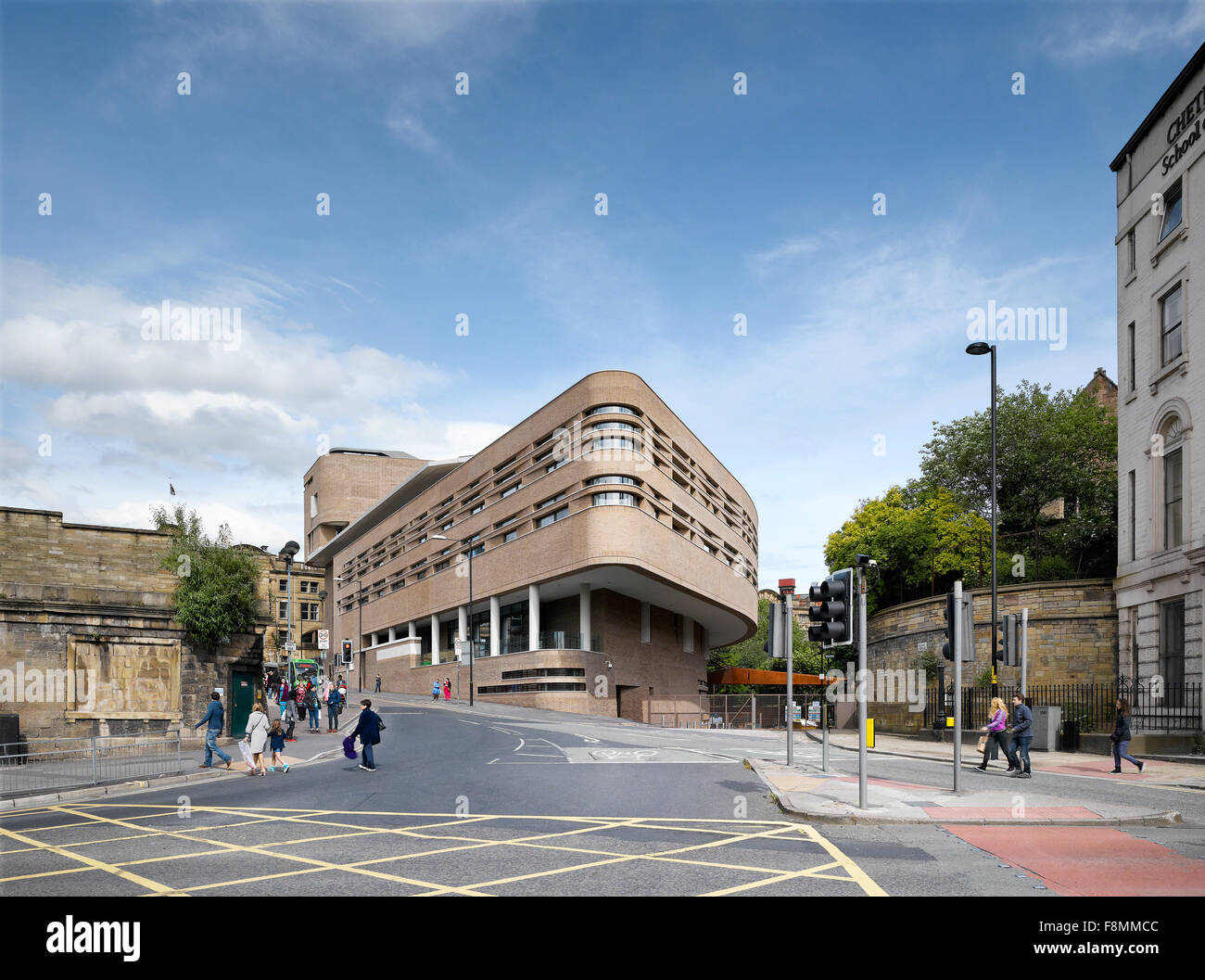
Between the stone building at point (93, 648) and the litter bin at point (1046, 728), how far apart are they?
940 inches

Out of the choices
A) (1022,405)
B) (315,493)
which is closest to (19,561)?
(1022,405)

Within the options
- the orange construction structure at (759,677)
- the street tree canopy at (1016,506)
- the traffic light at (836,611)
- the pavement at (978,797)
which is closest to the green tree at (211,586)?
the pavement at (978,797)

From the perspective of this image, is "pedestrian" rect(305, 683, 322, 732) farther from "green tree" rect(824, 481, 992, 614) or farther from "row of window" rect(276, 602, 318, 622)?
"row of window" rect(276, 602, 318, 622)

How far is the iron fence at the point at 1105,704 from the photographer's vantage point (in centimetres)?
2592

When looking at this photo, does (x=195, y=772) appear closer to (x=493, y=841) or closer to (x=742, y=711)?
(x=493, y=841)

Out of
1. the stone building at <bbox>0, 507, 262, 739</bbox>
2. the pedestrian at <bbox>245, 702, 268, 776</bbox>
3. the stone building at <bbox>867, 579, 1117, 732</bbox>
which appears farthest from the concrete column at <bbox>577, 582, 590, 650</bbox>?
the pedestrian at <bbox>245, 702, 268, 776</bbox>

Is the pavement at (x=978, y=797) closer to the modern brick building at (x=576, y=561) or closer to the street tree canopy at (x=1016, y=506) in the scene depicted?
the street tree canopy at (x=1016, y=506)

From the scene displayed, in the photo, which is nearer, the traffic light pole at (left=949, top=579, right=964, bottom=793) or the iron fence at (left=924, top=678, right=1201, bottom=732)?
the traffic light pole at (left=949, top=579, right=964, bottom=793)

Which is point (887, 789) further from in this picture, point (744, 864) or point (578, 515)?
point (578, 515)

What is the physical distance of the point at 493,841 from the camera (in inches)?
418

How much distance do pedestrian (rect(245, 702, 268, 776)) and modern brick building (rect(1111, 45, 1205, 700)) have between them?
2326 cm

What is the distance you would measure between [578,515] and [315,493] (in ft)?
210

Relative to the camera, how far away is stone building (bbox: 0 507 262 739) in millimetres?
25875
